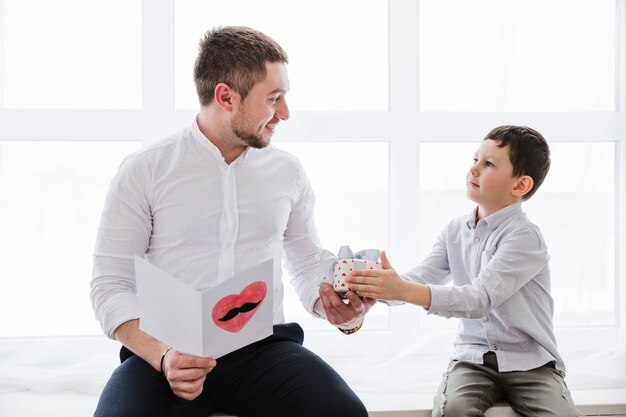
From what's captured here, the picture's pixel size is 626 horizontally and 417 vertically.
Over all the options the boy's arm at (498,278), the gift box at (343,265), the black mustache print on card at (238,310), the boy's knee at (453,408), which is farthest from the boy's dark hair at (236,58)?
the boy's knee at (453,408)

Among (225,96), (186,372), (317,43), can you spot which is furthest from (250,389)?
(317,43)

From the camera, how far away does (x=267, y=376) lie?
1.46 meters

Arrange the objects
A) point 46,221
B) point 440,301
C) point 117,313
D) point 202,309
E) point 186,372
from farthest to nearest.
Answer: point 46,221, point 440,301, point 117,313, point 186,372, point 202,309

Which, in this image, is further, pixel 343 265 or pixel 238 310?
pixel 343 265

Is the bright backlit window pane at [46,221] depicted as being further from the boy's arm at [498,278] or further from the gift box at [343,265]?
the boy's arm at [498,278]

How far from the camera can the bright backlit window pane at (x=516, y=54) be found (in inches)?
92.1

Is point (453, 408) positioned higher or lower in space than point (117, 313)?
lower

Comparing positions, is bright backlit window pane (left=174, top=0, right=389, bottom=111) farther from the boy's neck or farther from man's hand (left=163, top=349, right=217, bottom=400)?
man's hand (left=163, top=349, right=217, bottom=400)

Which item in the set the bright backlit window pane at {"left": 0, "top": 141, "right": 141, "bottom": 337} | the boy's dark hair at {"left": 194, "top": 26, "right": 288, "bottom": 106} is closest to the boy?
the boy's dark hair at {"left": 194, "top": 26, "right": 288, "bottom": 106}

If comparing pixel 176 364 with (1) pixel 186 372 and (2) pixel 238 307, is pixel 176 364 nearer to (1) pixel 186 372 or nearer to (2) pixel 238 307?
(1) pixel 186 372

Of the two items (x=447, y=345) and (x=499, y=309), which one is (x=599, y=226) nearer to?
(x=447, y=345)

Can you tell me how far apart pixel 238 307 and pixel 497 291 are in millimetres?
690

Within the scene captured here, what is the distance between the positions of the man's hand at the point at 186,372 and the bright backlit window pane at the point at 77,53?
1.21 m

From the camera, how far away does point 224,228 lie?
5.24ft
